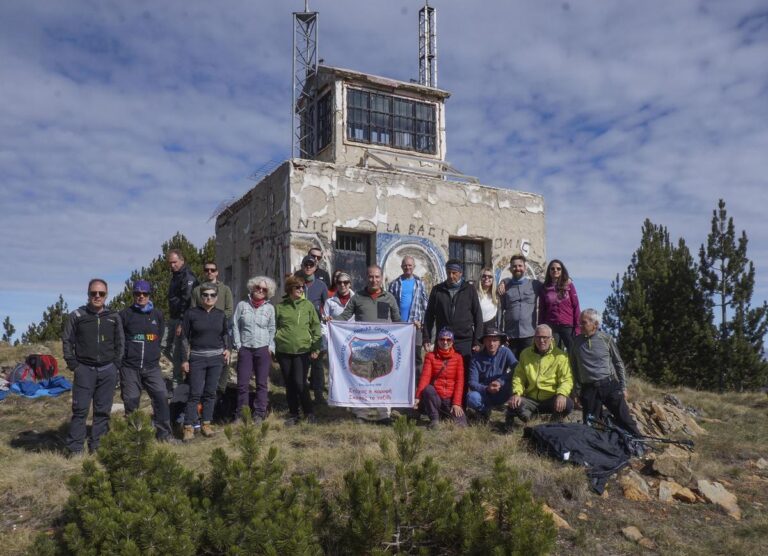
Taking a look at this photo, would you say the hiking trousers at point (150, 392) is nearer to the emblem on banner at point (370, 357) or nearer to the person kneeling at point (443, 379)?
the emblem on banner at point (370, 357)

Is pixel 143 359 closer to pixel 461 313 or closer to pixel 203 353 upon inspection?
pixel 203 353

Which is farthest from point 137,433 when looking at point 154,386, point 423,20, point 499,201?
point 423,20

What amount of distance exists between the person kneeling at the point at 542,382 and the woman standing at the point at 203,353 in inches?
134

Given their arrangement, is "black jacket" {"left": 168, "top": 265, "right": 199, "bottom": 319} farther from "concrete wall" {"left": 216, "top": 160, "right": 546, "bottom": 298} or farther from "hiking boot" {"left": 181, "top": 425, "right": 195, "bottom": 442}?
"concrete wall" {"left": 216, "top": 160, "right": 546, "bottom": 298}

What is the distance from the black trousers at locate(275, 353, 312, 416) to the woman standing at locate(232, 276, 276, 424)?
234mm

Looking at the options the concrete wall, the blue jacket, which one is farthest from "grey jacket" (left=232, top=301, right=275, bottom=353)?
the concrete wall

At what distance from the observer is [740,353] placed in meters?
17.6

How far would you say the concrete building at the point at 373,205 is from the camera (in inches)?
473

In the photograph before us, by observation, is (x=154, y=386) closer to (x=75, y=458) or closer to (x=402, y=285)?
(x=75, y=458)

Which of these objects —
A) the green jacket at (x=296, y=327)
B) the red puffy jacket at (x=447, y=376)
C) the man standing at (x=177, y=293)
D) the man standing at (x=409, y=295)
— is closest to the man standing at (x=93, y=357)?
the man standing at (x=177, y=293)

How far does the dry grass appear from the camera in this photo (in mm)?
5020

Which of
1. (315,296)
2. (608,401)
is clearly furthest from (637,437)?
(315,296)

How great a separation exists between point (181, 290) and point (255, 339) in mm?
1418

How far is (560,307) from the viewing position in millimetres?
7867
